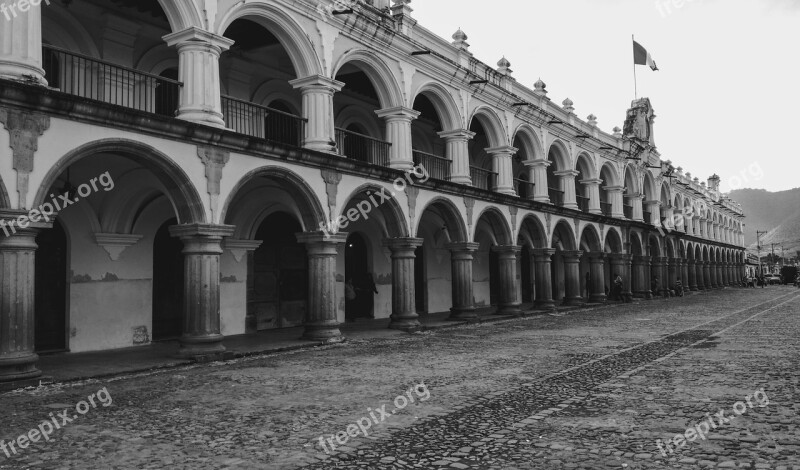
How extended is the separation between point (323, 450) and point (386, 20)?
525 inches

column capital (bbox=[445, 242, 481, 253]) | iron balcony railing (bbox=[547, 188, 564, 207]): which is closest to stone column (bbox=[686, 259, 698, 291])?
iron balcony railing (bbox=[547, 188, 564, 207])

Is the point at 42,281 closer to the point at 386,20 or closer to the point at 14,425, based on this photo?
the point at 14,425

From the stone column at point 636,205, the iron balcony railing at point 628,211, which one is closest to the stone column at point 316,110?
the iron balcony railing at point 628,211

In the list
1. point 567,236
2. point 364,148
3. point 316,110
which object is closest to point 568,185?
point 567,236

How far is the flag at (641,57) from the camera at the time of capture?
106 ft

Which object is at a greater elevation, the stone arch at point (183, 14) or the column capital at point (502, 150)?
the stone arch at point (183, 14)

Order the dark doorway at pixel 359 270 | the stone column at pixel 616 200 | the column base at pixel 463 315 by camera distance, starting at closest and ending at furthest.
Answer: the column base at pixel 463 315 < the dark doorway at pixel 359 270 < the stone column at pixel 616 200

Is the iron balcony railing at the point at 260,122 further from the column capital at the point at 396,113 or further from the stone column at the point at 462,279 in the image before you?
the stone column at the point at 462,279

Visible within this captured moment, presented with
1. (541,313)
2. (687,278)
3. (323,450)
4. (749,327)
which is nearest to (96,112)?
(323,450)

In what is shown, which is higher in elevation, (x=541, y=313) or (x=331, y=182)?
(x=331, y=182)

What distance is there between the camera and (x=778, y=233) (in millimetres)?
167625

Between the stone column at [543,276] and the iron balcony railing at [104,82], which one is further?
the stone column at [543,276]

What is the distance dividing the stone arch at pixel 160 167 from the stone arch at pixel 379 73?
18.5ft

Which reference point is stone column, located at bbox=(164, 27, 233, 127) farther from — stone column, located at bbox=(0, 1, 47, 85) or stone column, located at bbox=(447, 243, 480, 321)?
stone column, located at bbox=(447, 243, 480, 321)
